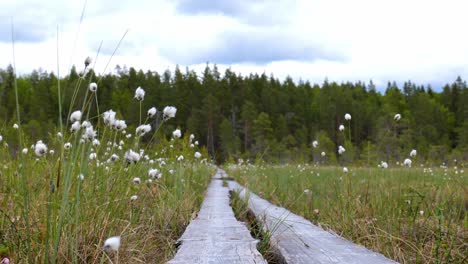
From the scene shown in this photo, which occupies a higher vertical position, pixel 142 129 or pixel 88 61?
pixel 88 61

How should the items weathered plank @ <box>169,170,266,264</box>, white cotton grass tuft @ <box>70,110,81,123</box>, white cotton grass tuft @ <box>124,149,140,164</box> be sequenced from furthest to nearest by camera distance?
white cotton grass tuft @ <box>124,149,140,164</box>, white cotton grass tuft @ <box>70,110,81,123</box>, weathered plank @ <box>169,170,266,264</box>

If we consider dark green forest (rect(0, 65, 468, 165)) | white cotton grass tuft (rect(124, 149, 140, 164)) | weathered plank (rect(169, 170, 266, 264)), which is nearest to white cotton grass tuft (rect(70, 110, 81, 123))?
white cotton grass tuft (rect(124, 149, 140, 164))

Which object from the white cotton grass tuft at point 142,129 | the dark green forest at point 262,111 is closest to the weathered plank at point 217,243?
the white cotton grass tuft at point 142,129

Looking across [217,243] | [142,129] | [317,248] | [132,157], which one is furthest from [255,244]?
[142,129]

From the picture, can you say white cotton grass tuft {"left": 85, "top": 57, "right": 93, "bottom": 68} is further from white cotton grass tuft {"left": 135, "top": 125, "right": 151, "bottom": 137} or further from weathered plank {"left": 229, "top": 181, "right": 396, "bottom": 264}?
weathered plank {"left": 229, "top": 181, "right": 396, "bottom": 264}

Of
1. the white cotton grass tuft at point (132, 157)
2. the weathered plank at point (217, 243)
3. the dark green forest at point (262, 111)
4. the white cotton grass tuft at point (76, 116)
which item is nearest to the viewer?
the weathered plank at point (217, 243)

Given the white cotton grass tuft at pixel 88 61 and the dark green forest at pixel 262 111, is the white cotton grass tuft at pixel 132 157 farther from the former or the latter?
the dark green forest at pixel 262 111

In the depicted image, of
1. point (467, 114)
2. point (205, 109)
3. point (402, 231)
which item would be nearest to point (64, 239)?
point (402, 231)

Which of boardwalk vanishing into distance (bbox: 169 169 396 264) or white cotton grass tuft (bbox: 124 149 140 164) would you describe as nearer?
boardwalk vanishing into distance (bbox: 169 169 396 264)

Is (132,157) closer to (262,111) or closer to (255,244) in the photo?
(255,244)

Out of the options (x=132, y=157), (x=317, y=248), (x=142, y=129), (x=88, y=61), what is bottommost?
(x=317, y=248)

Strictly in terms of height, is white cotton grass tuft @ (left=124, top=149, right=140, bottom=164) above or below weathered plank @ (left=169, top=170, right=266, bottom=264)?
above

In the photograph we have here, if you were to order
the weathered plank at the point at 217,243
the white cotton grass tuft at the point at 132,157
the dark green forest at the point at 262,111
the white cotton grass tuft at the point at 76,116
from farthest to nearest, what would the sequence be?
1. the dark green forest at the point at 262,111
2. the white cotton grass tuft at the point at 132,157
3. the white cotton grass tuft at the point at 76,116
4. the weathered plank at the point at 217,243

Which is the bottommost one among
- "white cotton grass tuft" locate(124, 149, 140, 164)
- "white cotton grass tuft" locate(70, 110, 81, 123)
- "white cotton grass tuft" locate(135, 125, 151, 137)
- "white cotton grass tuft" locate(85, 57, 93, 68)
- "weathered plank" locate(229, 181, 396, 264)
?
"weathered plank" locate(229, 181, 396, 264)
